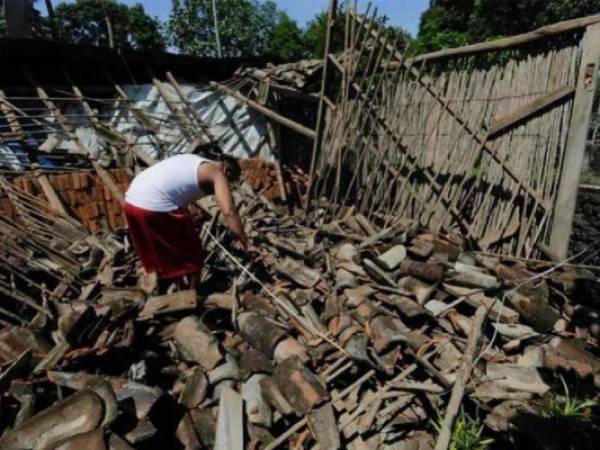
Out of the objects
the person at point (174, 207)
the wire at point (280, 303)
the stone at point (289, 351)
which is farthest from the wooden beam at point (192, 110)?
the stone at point (289, 351)

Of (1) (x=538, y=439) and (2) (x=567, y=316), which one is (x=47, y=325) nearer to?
(1) (x=538, y=439)

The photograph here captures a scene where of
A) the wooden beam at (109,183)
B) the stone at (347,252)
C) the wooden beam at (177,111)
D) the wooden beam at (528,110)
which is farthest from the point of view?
the wooden beam at (177,111)

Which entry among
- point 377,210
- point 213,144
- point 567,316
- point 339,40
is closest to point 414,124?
point 377,210

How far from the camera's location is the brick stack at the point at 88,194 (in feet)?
14.6

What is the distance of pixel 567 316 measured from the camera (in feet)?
11.2

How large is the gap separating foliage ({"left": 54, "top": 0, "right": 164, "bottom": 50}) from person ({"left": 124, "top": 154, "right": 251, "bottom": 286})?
113 ft

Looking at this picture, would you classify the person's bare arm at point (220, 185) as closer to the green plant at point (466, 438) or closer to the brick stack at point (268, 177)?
the green plant at point (466, 438)

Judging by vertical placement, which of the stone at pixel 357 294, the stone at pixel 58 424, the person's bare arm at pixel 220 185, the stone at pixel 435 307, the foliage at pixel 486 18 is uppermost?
the foliage at pixel 486 18

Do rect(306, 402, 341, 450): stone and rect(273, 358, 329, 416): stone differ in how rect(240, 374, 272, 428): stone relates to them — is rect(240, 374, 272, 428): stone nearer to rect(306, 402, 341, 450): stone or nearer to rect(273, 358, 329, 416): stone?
rect(273, 358, 329, 416): stone

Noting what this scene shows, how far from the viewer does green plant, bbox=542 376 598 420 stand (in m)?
2.53

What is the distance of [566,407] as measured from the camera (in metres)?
2.58

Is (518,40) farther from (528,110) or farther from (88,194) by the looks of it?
(88,194)

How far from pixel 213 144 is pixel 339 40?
7.97 ft

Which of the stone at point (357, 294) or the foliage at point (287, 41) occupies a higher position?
the foliage at point (287, 41)
